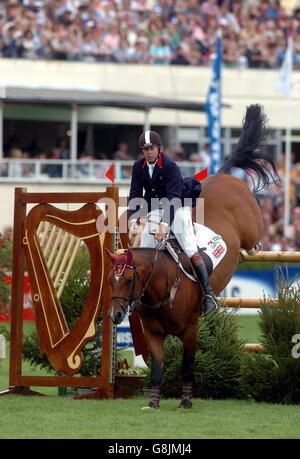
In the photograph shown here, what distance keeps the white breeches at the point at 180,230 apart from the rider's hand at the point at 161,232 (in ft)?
0.78

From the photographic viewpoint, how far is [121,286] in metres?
7.37

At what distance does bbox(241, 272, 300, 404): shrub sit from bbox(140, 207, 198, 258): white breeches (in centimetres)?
99

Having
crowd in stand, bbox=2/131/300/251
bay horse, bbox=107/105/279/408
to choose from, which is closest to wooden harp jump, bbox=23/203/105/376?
→ bay horse, bbox=107/105/279/408

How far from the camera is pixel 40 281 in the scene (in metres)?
8.41

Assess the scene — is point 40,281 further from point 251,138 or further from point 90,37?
point 90,37

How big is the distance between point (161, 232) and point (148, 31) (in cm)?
2137

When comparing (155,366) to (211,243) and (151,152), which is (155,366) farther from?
(151,152)

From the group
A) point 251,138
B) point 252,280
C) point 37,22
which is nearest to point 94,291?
point 251,138

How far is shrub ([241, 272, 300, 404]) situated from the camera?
808 centimetres

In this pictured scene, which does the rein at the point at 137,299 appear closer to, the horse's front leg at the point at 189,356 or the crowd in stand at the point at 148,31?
the horse's front leg at the point at 189,356

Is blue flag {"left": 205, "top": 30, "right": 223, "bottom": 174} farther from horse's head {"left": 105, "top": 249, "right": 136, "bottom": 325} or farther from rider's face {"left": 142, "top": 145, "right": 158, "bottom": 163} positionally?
horse's head {"left": 105, "top": 249, "right": 136, "bottom": 325}

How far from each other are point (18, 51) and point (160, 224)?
20.7m

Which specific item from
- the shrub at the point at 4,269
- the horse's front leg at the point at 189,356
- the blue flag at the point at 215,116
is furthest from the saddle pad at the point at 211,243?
the blue flag at the point at 215,116

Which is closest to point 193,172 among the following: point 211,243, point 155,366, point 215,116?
point 215,116
